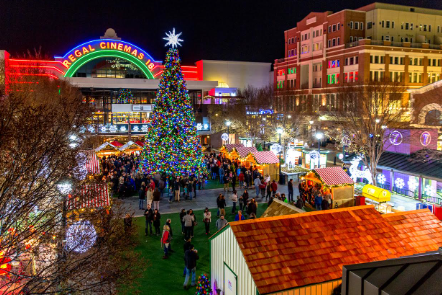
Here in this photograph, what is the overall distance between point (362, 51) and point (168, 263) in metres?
43.4

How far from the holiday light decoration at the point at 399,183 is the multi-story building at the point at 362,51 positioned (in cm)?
2147

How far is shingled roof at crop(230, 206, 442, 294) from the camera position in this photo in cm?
671

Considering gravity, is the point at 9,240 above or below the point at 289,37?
below

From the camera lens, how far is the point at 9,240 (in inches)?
219

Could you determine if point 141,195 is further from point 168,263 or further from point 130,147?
point 130,147

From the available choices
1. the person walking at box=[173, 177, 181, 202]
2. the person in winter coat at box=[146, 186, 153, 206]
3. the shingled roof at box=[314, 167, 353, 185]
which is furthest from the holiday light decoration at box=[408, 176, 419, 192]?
the person in winter coat at box=[146, 186, 153, 206]

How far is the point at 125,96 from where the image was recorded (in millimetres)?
48000

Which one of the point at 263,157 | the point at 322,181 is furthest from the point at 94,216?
the point at 263,157

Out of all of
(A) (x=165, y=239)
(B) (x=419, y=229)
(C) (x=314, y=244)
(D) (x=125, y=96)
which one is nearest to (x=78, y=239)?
(A) (x=165, y=239)

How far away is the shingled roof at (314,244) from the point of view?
22.0 feet

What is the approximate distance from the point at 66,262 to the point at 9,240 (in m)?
1.18

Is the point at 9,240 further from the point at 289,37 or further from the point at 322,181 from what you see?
the point at 289,37

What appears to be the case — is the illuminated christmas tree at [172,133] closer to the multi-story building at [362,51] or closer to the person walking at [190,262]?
the person walking at [190,262]

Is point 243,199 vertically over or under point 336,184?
under
